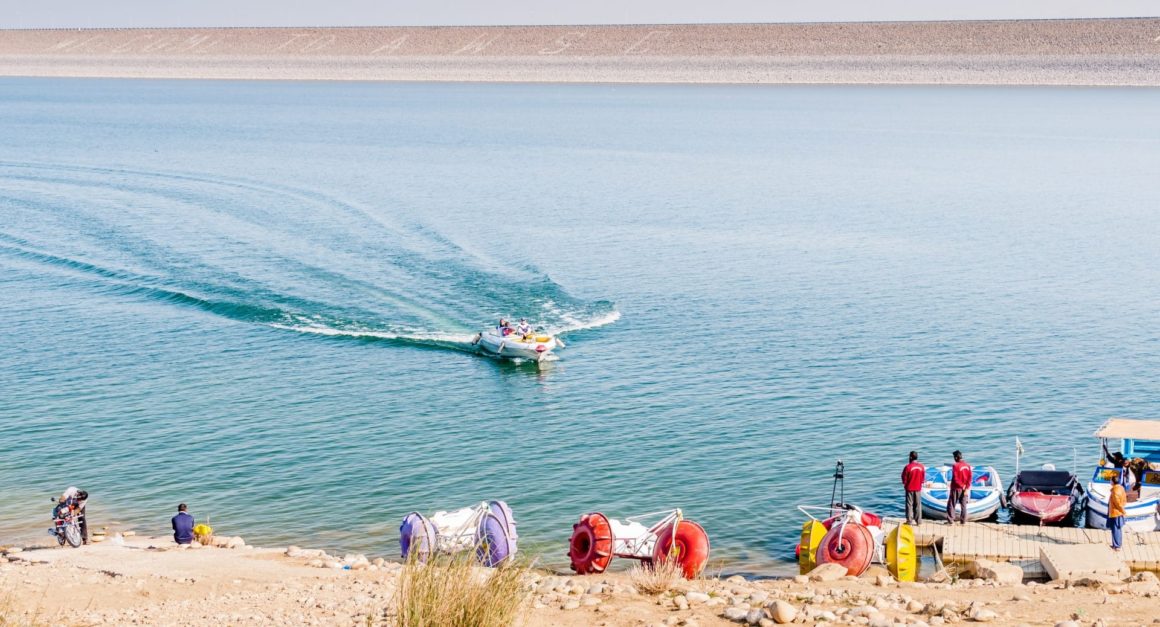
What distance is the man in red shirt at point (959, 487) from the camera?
83.7 ft

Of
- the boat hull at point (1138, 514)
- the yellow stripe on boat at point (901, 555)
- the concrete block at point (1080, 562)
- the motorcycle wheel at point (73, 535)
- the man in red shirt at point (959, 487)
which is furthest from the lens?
the man in red shirt at point (959, 487)

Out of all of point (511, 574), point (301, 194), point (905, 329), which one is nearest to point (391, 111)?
point (301, 194)

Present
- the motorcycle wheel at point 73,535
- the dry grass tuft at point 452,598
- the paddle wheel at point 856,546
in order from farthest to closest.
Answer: the motorcycle wheel at point 73,535 < the paddle wheel at point 856,546 < the dry grass tuft at point 452,598

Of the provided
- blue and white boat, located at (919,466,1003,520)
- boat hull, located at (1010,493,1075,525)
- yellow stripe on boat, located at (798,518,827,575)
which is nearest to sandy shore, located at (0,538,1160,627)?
yellow stripe on boat, located at (798,518,827,575)

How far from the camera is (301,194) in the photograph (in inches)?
2803

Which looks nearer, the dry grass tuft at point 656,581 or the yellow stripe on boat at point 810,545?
the dry grass tuft at point 656,581

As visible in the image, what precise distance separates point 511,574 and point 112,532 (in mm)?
16137

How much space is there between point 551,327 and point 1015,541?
22482mm

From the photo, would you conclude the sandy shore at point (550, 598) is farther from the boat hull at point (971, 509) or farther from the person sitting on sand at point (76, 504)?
the boat hull at point (971, 509)

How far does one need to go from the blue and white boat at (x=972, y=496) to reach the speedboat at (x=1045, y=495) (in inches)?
14.8

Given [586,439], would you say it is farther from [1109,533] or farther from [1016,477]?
[1109,533]

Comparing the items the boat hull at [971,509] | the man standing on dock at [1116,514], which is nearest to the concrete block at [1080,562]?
the man standing on dock at [1116,514]

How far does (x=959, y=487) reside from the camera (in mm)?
25906

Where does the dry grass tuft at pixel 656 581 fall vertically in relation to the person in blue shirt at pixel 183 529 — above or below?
below
